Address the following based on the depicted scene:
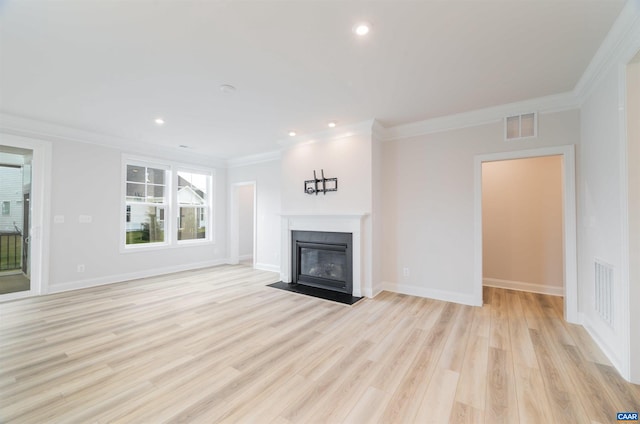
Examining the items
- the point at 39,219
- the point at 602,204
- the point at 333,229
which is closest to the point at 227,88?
the point at 333,229

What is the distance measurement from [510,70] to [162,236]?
6559mm

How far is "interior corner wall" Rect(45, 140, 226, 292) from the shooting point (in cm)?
427

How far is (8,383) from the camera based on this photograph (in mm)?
1937

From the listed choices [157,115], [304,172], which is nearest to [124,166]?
[157,115]

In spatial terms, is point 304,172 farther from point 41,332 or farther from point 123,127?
point 41,332

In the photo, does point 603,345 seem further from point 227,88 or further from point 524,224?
point 227,88

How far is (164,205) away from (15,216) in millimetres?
2151

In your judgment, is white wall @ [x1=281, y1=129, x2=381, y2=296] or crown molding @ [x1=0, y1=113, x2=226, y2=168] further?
white wall @ [x1=281, y1=129, x2=381, y2=296]

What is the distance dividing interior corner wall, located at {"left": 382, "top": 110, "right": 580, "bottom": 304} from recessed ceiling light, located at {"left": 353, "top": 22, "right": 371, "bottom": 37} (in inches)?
93.9

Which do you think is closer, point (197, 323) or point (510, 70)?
point (510, 70)

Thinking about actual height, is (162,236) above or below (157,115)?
below

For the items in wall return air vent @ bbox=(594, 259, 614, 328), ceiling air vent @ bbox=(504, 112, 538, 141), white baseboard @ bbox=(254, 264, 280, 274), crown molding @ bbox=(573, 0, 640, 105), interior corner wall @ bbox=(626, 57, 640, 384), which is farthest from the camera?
white baseboard @ bbox=(254, 264, 280, 274)

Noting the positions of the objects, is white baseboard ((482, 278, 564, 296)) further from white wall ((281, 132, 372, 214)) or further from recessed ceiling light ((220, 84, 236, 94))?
recessed ceiling light ((220, 84, 236, 94))

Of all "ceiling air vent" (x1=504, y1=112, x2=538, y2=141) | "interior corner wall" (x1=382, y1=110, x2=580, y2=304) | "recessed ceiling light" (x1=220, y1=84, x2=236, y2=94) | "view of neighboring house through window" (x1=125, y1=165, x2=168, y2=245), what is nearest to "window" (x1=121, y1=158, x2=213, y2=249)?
"view of neighboring house through window" (x1=125, y1=165, x2=168, y2=245)
